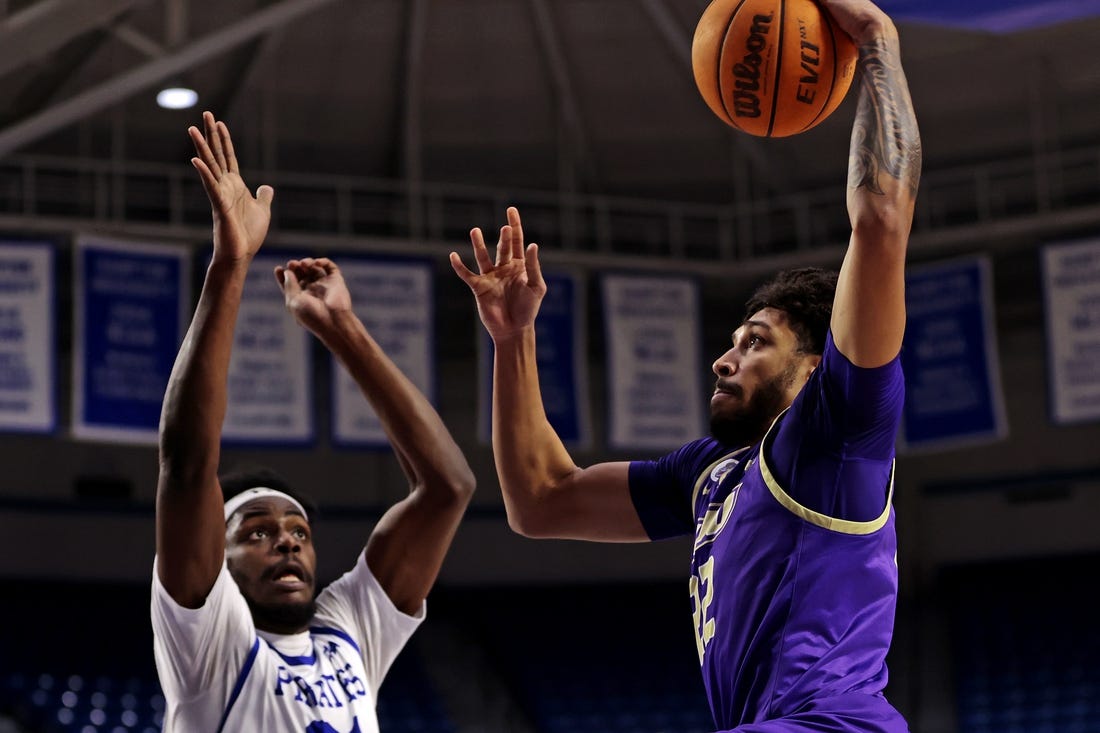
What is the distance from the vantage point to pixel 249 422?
44.0 feet

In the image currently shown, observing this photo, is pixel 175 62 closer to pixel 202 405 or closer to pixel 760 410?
pixel 202 405

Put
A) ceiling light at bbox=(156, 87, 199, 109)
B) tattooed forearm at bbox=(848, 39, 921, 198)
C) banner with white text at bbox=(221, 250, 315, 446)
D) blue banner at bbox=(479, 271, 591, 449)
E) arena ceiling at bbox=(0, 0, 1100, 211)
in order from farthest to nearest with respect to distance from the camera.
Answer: arena ceiling at bbox=(0, 0, 1100, 211) < ceiling light at bbox=(156, 87, 199, 109) < blue banner at bbox=(479, 271, 591, 449) < banner with white text at bbox=(221, 250, 315, 446) < tattooed forearm at bbox=(848, 39, 921, 198)

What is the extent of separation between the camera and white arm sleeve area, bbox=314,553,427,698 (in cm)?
498

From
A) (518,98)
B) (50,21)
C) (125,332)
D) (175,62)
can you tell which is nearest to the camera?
(50,21)

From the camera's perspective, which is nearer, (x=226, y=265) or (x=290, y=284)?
(x=226, y=265)

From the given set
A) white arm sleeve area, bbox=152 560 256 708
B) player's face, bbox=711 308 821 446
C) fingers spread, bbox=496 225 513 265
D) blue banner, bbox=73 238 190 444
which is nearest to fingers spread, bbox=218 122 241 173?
fingers spread, bbox=496 225 513 265

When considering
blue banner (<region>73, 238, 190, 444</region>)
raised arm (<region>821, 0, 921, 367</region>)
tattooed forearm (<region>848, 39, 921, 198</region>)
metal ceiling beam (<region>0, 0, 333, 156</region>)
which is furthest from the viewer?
blue banner (<region>73, 238, 190, 444</region>)

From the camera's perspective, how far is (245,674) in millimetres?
4328

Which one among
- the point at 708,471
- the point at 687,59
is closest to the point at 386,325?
the point at 687,59

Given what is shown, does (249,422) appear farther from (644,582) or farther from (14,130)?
(644,582)

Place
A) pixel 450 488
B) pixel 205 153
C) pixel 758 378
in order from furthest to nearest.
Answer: pixel 450 488
pixel 205 153
pixel 758 378

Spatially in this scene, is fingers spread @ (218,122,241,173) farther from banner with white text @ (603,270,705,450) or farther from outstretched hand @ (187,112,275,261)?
banner with white text @ (603,270,705,450)

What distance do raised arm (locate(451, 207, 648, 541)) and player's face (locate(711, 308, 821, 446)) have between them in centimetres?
56

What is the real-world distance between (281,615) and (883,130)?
241 centimetres
